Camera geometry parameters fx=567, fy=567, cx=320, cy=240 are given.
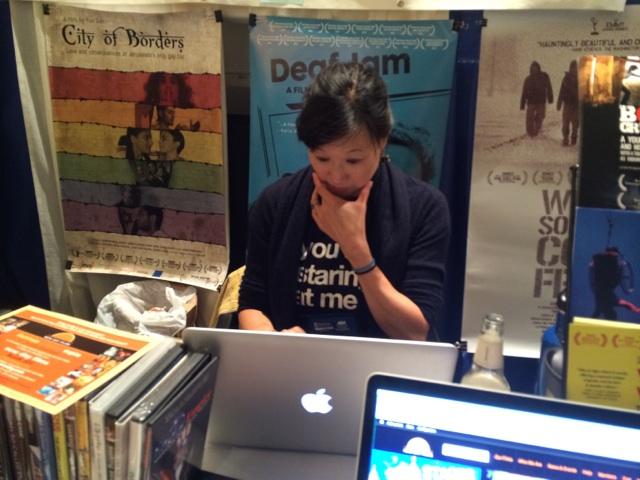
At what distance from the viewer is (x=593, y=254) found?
28.4 inches

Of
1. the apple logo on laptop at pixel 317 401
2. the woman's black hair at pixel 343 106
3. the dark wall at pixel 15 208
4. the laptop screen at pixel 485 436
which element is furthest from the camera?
the dark wall at pixel 15 208

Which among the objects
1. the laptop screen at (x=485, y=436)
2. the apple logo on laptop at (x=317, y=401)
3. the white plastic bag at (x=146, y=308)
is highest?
the laptop screen at (x=485, y=436)

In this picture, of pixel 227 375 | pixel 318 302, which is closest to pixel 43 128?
pixel 318 302

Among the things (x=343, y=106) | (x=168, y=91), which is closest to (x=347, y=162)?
(x=343, y=106)

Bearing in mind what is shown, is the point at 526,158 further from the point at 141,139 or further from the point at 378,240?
the point at 141,139

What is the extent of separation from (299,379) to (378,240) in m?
0.60

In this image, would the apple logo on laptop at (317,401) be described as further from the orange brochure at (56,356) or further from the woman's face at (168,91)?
the woman's face at (168,91)

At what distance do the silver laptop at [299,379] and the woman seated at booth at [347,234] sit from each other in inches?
17.0

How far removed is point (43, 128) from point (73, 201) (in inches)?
12.4

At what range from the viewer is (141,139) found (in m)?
2.20

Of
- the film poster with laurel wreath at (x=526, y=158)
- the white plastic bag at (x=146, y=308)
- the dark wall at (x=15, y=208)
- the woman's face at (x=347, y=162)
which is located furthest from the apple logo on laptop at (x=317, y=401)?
the dark wall at (x=15, y=208)

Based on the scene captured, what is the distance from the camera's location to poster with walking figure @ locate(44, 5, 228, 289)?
6.88 feet

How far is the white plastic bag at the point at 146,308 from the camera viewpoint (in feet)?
7.04

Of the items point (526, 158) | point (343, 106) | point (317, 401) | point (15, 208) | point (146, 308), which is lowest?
point (146, 308)
